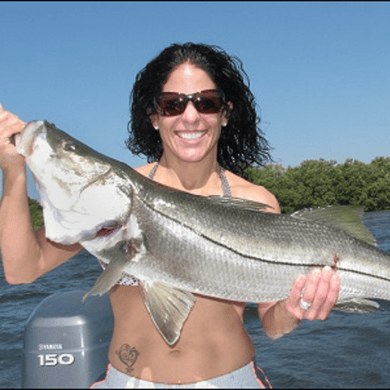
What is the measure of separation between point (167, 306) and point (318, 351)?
618cm

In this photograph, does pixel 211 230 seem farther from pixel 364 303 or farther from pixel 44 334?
pixel 44 334

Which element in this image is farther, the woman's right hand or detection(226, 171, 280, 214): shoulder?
detection(226, 171, 280, 214): shoulder

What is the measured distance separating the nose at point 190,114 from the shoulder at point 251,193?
0.66m

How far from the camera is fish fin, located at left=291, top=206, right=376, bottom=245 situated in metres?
3.63

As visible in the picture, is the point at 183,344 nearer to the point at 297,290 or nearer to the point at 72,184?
the point at 297,290

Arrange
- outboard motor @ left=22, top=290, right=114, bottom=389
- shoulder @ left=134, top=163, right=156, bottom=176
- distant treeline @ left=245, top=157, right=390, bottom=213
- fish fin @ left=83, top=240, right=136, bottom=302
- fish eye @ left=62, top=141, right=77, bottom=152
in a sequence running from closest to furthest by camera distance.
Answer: fish fin @ left=83, top=240, right=136, bottom=302 → fish eye @ left=62, top=141, right=77, bottom=152 → shoulder @ left=134, top=163, right=156, bottom=176 → outboard motor @ left=22, top=290, right=114, bottom=389 → distant treeline @ left=245, top=157, right=390, bottom=213

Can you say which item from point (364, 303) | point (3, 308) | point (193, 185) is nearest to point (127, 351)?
point (193, 185)

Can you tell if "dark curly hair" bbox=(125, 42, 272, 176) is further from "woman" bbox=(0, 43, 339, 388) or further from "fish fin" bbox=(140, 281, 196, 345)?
"fish fin" bbox=(140, 281, 196, 345)

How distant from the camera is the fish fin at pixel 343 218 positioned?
363cm

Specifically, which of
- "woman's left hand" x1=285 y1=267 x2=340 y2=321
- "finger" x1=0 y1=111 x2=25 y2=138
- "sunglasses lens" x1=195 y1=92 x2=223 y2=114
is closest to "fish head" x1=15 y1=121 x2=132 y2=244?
"finger" x1=0 y1=111 x2=25 y2=138

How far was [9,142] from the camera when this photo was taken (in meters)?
3.19

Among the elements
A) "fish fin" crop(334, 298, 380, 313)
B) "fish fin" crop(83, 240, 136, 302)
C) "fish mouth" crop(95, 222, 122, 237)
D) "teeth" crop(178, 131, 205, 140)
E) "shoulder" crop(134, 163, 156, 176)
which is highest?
"teeth" crop(178, 131, 205, 140)

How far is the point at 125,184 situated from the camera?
10.4ft

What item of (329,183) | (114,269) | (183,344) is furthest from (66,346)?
(329,183)
